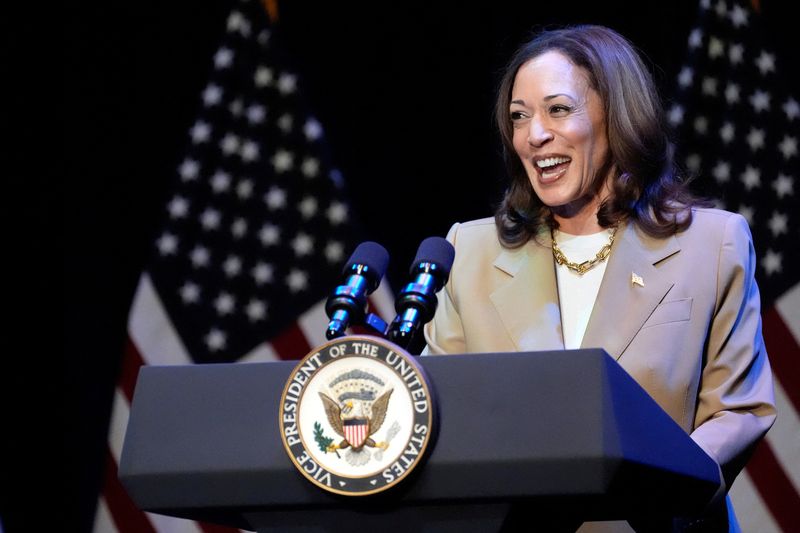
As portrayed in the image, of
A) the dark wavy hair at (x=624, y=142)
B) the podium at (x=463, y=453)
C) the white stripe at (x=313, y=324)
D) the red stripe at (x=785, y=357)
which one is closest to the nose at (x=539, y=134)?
the dark wavy hair at (x=624, y=142)

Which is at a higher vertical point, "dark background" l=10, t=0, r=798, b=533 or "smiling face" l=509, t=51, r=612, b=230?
"dark background" l=10, t=0, r=798, b=533

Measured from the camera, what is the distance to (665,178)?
72.7 inches

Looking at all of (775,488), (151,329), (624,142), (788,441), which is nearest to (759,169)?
(788,441)

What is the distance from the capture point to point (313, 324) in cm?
324

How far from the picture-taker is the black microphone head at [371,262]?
1225 millimetres

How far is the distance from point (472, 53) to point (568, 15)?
304 millimetres

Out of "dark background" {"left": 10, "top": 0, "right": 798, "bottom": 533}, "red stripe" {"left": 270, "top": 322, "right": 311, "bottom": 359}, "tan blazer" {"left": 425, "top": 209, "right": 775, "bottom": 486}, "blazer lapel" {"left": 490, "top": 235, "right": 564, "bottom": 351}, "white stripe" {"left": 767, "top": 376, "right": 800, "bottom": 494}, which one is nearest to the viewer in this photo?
"tan blazer" {"left": 425, "top": 209, "right": 775, "bottom": 486}

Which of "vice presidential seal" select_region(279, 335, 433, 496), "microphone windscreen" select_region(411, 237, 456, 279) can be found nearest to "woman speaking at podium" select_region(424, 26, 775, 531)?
"microphone windscreen" select_region(411, 237, 456, 279)

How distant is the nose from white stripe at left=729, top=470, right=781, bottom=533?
1567 millimetres

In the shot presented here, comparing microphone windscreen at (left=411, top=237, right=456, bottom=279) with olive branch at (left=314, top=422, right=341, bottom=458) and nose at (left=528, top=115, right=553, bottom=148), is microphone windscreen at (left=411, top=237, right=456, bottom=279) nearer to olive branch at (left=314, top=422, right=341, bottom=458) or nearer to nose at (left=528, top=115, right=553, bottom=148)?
olive branch at (left=314, top=422, right=341, bottom=458)

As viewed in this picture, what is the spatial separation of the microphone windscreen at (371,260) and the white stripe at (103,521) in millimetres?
2297

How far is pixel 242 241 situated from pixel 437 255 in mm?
2104

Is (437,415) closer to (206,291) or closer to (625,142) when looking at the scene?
(625,142)

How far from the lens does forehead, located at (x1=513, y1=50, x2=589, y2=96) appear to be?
69.8 inches
